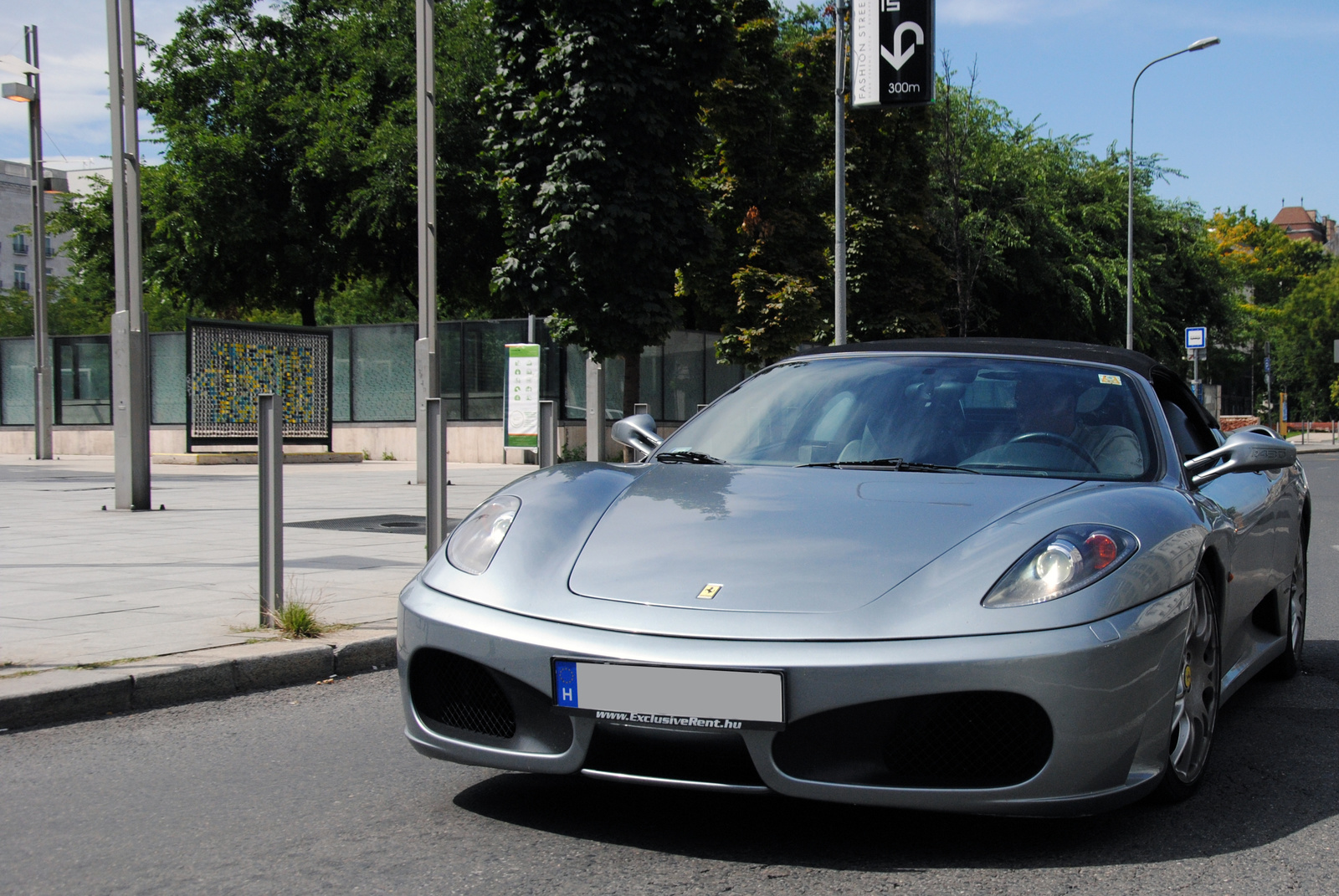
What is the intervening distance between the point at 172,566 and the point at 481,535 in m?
5.51

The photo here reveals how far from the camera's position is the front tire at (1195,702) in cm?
331

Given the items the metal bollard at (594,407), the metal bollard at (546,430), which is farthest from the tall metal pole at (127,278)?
the metal bollard at (546,430)

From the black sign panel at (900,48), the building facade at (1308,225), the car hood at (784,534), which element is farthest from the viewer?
the building facade at (1308,225)

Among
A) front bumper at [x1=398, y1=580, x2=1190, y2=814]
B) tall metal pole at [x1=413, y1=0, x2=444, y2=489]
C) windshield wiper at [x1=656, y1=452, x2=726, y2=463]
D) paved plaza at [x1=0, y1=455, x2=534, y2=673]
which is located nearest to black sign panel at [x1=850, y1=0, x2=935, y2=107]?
tall metal pole at [x1=413, y1=0, x2=444, y2=489]

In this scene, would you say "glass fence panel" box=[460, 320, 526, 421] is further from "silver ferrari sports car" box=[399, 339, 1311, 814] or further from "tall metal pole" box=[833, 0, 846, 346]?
"silver ferrari sports car" box=[399, 339, 1311, 814]

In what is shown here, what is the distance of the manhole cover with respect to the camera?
1105 centimetres

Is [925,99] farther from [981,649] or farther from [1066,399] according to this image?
[981,649]

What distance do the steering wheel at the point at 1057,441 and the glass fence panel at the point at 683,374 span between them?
2378 centimetres

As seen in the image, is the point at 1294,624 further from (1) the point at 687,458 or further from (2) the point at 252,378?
(2) the point at 252,378

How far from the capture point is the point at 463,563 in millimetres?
3451

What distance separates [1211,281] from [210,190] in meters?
30.8

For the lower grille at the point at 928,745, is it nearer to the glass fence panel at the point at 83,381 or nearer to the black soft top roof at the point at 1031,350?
the black soft top roof at the point at 1031,350

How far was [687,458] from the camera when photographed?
412 centimetres

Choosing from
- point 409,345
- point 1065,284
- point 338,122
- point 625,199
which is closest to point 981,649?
point 625,199
